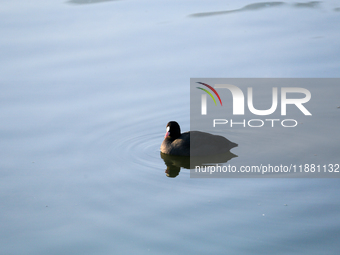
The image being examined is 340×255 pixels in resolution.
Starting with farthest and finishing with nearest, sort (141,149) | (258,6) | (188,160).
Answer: (258,6) < (141,149) < (188,160)

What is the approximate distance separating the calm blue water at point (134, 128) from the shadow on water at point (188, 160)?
0.47 ft

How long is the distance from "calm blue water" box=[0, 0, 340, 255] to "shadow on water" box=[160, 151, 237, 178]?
0.47ft

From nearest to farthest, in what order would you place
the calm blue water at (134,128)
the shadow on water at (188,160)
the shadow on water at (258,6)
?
the calm blue water at (134,128)
the shadow on water at (188,160)
the shadow on water at (258,6)

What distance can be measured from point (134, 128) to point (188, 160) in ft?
4.52

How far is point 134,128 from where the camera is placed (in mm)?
8375

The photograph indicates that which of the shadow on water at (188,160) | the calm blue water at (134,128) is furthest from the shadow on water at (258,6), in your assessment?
the shadow on water at (188,160)

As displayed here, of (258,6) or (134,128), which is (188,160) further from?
(258,6)

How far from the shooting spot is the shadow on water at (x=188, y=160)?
23.7ft

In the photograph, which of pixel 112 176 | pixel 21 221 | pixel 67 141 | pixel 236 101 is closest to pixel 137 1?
pixel 236 101

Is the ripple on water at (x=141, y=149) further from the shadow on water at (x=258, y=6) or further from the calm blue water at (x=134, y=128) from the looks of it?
the shadow on water at (x=258, y=6)

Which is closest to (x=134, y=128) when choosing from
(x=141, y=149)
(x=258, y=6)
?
(x=141, y=149)

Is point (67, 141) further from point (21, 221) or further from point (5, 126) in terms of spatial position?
point (21, 221)

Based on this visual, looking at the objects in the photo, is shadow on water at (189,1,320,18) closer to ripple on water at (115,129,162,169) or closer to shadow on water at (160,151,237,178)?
ripple on water at (115,129,162,169)

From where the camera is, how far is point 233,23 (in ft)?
44.0
